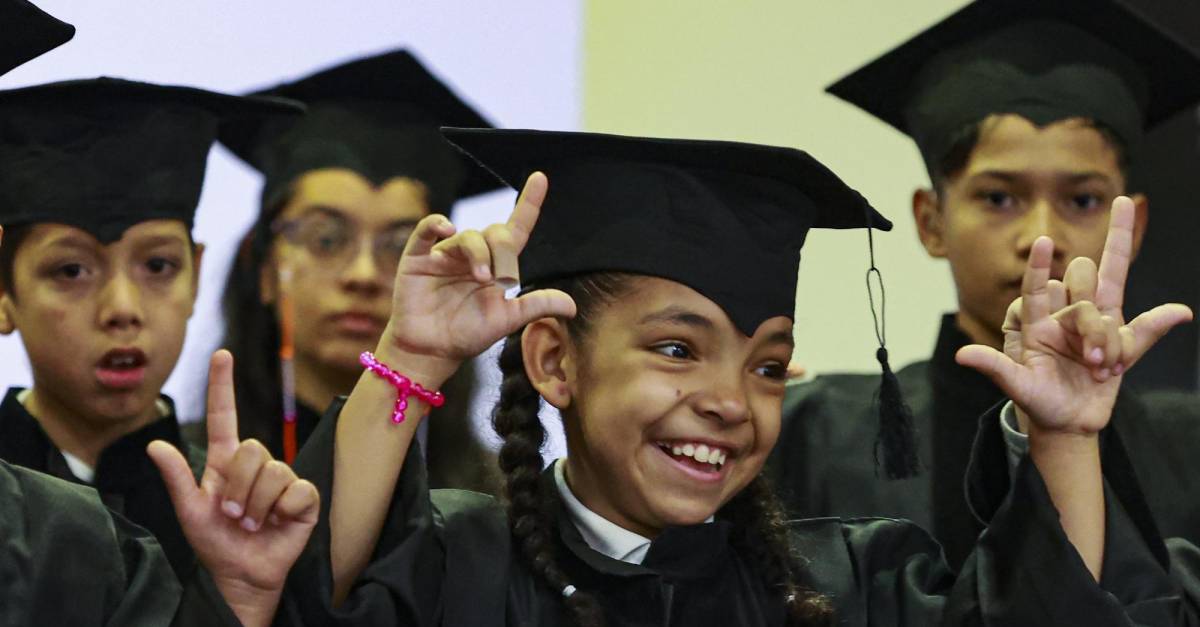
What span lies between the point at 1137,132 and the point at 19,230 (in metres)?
1.88

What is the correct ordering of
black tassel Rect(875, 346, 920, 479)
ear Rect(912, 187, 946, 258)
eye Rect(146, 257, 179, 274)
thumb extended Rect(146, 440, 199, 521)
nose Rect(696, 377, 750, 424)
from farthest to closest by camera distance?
1. ear Rect(912, 187, 946, 258)
2. eye Rect(146, 257, 179, 274)
3. black tassel Rect(875, 346, 920, 479)
4. nose Rect(696, 377, 750, 424)
5. thumb extended Rect(146, 440, 199, 521)

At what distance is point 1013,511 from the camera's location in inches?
85.8

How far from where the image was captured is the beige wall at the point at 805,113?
15.6ft

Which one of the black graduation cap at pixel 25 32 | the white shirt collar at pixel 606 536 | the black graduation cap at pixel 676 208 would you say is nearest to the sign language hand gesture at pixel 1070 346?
the black graduation cap at pixel 676 208

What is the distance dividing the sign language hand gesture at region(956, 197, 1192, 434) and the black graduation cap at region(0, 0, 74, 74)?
119 centimetres

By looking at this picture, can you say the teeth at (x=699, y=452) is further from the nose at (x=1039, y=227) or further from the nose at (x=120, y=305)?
the nose at (x=120, y=305)

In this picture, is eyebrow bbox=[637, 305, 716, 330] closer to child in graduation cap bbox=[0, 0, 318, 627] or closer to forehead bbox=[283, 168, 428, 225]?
child in graduation cap bbox=[0, 0, 318, 627]

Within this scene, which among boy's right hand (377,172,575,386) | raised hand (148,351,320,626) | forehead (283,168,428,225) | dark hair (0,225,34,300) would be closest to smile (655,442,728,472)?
boy's right hand (377,172,575,386)

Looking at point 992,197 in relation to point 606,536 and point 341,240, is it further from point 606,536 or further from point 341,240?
point 341,240

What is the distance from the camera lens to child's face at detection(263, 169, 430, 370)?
343cm

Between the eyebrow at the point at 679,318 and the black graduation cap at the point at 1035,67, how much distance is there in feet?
3.33

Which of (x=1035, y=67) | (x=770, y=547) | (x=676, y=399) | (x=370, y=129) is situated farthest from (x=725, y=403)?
(x=370, y=129)

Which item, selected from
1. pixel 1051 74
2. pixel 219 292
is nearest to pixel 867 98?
pixel 1051 74

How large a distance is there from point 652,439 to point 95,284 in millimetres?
1107
